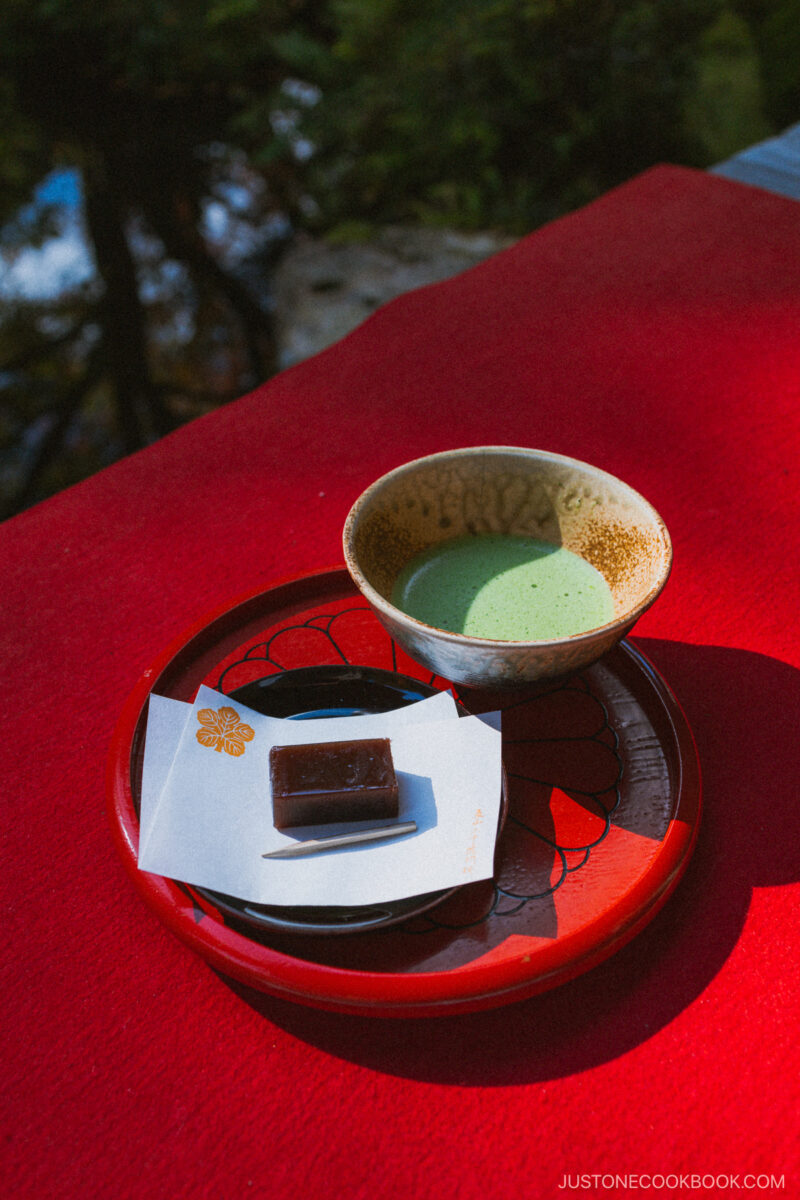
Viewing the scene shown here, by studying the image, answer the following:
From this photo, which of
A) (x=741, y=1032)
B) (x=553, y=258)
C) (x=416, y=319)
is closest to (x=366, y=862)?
(x=741, y=1032)

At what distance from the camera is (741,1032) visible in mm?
544

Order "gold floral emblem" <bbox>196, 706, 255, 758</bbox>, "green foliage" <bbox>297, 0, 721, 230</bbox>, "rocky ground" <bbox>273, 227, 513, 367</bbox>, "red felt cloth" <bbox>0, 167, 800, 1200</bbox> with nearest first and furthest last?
"red felt cloth" <bbox>0, 167, 800, 1200</bbox> < "gold floral emblem" <bbox>196, 706, 255, 758</bbox> < "rocky ground" <bbox>273, 227, 513, 367</bbox> < "green foliage" <bbox>297, 0, 721, 230</bbox>

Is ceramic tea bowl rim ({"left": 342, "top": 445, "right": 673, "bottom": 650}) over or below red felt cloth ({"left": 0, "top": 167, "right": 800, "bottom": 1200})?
over

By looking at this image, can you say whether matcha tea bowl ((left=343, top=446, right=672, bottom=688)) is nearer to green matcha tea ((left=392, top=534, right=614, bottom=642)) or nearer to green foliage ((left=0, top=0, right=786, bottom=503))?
green matcha tea ((left=392, top=534, right=614, bottom=642))

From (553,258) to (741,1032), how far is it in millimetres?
1274

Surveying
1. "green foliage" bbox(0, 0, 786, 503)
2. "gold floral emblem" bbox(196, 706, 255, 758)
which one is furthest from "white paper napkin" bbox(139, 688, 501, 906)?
"green foliage" bbox(0, 0, 786, 503)

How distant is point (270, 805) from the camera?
1.95ft

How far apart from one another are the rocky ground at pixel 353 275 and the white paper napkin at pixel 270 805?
5.71ft

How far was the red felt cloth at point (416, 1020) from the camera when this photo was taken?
0.50m

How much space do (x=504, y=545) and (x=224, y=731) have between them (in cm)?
30

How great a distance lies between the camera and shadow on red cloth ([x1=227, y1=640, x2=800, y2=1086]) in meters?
0.52

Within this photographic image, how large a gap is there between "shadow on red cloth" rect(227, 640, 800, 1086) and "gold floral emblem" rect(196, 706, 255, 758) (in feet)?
0.53

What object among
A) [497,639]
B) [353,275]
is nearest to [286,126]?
[353,275]

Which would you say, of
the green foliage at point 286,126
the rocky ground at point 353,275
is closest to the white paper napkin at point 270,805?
the rocky ground at point 353,275
